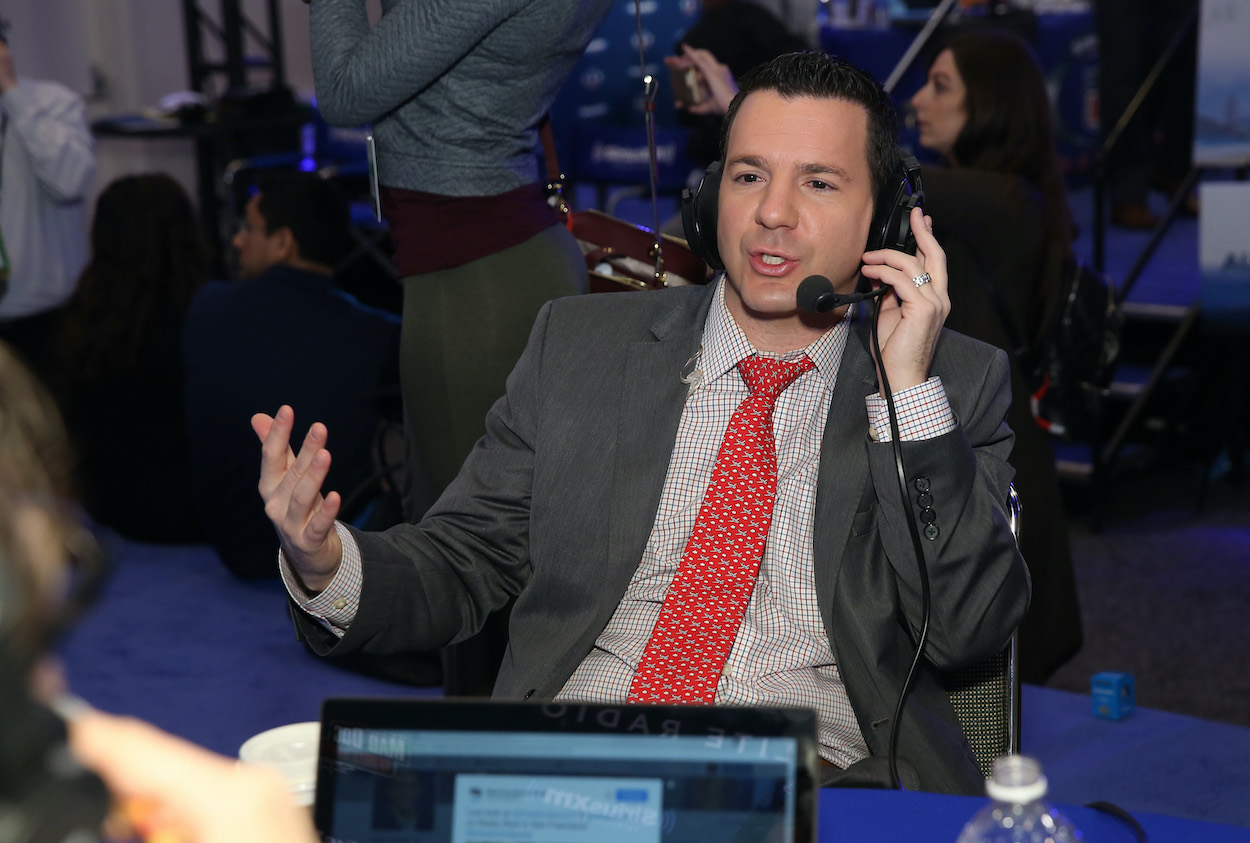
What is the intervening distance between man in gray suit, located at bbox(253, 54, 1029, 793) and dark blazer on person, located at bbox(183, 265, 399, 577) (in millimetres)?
1855

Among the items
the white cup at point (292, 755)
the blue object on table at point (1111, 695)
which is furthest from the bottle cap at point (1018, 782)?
the blue object on table at point (1111, 695)

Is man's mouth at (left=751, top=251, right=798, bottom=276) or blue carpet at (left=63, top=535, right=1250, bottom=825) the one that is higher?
man's mouth at (left=751, top=251, right=798, bottom=276)

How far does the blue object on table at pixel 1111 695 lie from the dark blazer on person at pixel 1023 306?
9 cm

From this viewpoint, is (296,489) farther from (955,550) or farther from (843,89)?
(843,89)

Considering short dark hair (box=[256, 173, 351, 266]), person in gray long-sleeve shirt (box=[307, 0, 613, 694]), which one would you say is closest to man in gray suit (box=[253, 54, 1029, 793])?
person in gray long-sleeve shirt (box=[307, 0, 613, 694])

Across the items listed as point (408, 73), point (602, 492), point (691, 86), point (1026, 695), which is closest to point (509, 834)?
point (602, 492)

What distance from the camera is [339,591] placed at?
157 centimetres

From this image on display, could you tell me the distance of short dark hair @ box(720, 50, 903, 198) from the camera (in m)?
1.78

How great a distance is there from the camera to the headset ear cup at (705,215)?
6.06 feet

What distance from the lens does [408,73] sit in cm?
A: 214

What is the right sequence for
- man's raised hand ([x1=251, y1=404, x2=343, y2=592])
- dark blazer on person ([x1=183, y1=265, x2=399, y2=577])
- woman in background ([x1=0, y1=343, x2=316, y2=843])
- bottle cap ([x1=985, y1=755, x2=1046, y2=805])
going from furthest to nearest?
dark blazer on person ([x1=183, y1=265, x2=399, y2=577]) → man's raised hand ([x1=251, y1=404, x2=343, y2=592]) → bottle cap ([x1=985, y1=755, x2=1046, y2=805]) → woman in background ([x1=0, y1=343, x2=316, y2=843])

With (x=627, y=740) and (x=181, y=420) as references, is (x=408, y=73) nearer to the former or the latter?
(x=627, y=740)

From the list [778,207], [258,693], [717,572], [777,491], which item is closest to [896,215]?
[778,207]

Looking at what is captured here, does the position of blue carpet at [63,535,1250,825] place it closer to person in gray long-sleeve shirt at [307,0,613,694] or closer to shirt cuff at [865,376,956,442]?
person in gray long-sleeve shirt at [307,0,613,694]
